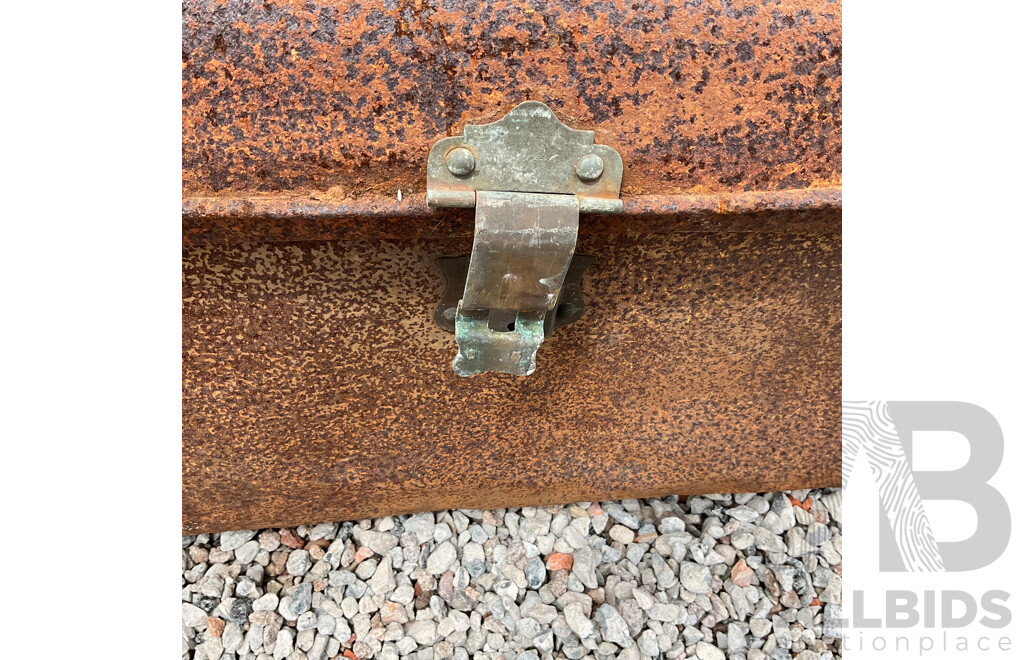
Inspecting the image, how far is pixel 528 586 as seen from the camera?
109 cm

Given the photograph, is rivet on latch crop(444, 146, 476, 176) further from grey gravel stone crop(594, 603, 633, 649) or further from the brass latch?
grey gravel stone crop(594, 603, 633, 649)

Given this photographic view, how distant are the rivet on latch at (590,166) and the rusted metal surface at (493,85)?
0.03 meters

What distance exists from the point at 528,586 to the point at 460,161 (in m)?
0.83

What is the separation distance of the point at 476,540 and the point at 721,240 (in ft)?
2.40

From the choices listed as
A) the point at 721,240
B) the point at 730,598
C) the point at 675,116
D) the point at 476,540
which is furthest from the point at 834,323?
the point at 476,540

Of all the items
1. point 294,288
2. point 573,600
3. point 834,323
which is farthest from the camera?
point 573,600

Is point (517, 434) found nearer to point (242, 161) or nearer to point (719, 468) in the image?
point (719, 468)

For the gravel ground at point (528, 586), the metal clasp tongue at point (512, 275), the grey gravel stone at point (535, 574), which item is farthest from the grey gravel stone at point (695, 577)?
the metal clasp tongue at point (512, 275)

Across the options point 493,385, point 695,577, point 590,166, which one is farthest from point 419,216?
point 695,577

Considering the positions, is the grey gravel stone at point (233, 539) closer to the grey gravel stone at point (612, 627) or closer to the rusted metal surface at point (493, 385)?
the rusted metal surface at point (493, 385)

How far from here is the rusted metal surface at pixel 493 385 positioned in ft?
2.27

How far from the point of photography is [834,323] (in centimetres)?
84
